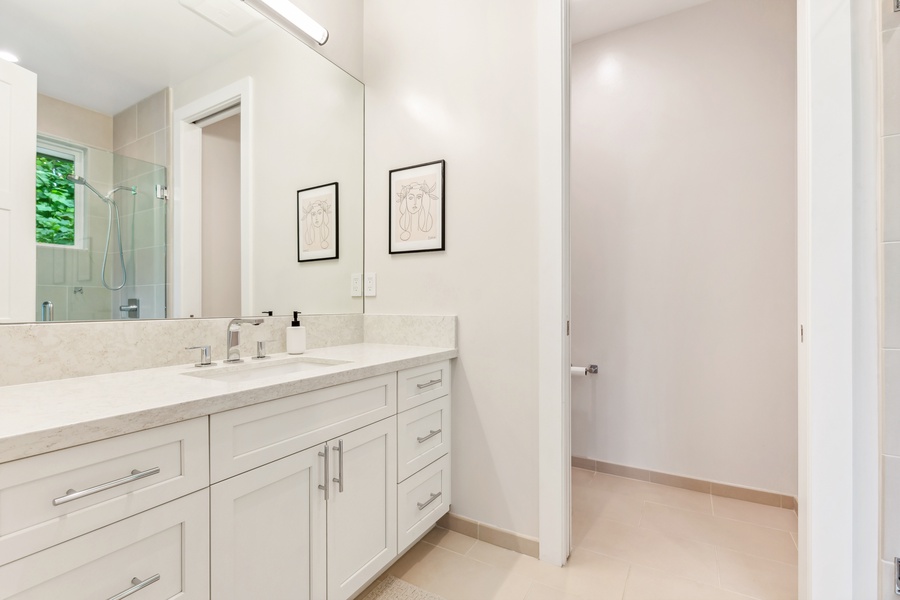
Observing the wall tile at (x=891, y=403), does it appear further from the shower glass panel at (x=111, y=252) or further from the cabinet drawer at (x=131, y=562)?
the shower glass panel at (x=111, y=252)

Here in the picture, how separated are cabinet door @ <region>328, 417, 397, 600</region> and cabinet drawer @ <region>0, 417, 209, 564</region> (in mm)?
413

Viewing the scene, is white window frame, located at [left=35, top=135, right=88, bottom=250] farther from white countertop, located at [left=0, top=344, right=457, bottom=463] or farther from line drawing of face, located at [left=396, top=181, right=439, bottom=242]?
line drawing of face, located at [left=396, top=181, right=439, bottom=242]

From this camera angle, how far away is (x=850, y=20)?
3.75ft

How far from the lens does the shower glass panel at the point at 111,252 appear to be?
43.1 inches

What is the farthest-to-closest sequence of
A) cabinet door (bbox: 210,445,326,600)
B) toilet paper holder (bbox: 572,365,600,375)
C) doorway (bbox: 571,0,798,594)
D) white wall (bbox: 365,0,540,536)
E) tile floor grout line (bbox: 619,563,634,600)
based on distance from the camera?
1. toilet paper holder (bbox: 572,365,600,375)
2. doorway (bbox: 571,0,798,594)
3. white wall (bbox: 365,0,540,536)
4. tile floor grout line (bbox: 619,563,634,600)
5. cabinet door (bbox: 210,445,326,600)

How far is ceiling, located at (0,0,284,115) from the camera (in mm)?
1057

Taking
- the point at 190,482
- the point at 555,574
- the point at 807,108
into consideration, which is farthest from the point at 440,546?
the point at 807,108

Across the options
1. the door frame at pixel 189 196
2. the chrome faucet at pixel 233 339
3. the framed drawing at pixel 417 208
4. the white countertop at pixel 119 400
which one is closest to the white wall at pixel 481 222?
the framed drawing at pixel 417 208

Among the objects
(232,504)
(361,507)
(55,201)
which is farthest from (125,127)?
(361,507)

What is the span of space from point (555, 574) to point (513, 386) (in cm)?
71

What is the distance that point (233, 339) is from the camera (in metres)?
1.44

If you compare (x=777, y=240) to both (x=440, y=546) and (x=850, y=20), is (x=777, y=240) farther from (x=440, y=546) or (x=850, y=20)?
(x=440, y=546)

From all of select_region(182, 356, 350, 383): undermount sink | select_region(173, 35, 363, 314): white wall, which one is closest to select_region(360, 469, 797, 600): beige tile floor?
select_region(182, 356, 350, 383): undermount sink

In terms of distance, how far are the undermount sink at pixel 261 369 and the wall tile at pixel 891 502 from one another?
160 cm
